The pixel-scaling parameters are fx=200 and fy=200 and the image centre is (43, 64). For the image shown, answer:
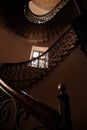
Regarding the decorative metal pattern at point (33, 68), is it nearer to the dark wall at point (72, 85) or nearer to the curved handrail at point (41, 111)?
the dark wall at point (72, 85)

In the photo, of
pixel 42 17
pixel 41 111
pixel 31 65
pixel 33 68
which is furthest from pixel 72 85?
pixel 42 17

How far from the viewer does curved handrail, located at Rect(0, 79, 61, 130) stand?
146cm

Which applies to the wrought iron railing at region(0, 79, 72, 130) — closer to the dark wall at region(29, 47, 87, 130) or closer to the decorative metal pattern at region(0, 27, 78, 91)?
the dark wall at region(29, 47, 87, 130)

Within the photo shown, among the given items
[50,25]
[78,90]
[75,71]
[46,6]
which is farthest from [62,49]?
[46,6]

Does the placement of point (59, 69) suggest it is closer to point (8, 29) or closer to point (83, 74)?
point (83, 74)

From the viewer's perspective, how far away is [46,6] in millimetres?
10414

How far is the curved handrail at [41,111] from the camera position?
1.46 meters

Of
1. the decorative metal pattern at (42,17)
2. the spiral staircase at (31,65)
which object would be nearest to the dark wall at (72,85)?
the spiral staircase at (31,65)

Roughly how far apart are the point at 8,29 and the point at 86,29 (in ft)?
17.3

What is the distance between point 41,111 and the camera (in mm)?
1521

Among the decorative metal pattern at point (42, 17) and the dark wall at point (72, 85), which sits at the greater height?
the decorative metal pattern at point (42, 17)

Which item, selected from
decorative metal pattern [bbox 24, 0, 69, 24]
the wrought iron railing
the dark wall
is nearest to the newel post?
the wrought iron railing

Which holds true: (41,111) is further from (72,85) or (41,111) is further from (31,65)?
(31,65)

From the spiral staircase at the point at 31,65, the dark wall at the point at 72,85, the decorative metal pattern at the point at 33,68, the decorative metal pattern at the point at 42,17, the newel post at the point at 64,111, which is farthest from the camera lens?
the decorative metal pattern at the point at 42,17
